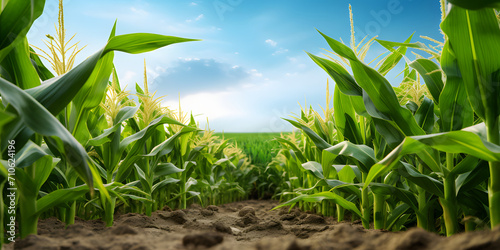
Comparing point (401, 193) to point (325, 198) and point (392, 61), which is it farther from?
point (392, 61)

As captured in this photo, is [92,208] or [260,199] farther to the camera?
[260,199]

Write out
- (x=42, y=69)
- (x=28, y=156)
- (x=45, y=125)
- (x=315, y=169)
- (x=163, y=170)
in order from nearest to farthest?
(x=45, y=125) → (x=28, y=156) → (x=42, y=69) → (x=315, y=169) → (x=163, y=170)

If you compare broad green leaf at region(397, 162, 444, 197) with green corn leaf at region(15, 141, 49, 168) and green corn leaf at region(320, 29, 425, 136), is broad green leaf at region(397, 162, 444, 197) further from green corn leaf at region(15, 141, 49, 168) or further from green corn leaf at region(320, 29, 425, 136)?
green corn leaf at region(15, 141, 49, 168)

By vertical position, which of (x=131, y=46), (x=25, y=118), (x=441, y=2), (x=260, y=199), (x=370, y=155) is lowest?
(x=260, y=199)

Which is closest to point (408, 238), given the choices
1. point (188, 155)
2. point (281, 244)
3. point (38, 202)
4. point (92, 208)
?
point (281, 244)

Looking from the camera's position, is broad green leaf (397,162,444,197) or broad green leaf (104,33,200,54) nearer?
broad green leaf (104,33,200,54)

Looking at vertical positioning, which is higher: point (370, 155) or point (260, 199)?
point (370, 155)

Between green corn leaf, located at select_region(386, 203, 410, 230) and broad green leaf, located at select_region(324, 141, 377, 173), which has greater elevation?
broad green leaf, located at select_region(324, 141, 377, 173)

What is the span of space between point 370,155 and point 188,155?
2181 mm

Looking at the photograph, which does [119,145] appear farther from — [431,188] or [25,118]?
[431,188]

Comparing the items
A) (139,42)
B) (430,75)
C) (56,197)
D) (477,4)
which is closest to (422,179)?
(430,75)

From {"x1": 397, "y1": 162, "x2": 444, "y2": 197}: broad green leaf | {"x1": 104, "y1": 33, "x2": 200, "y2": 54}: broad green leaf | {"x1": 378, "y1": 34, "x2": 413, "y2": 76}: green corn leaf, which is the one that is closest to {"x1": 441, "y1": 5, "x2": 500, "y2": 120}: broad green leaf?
{"x1": 397, "y1": 162, "x2": 444, "y2": 197}: broad green leaf

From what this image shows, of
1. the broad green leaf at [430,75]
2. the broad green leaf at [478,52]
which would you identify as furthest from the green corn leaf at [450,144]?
the broad green leaf at [430,75]

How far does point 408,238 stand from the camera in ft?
3.04
